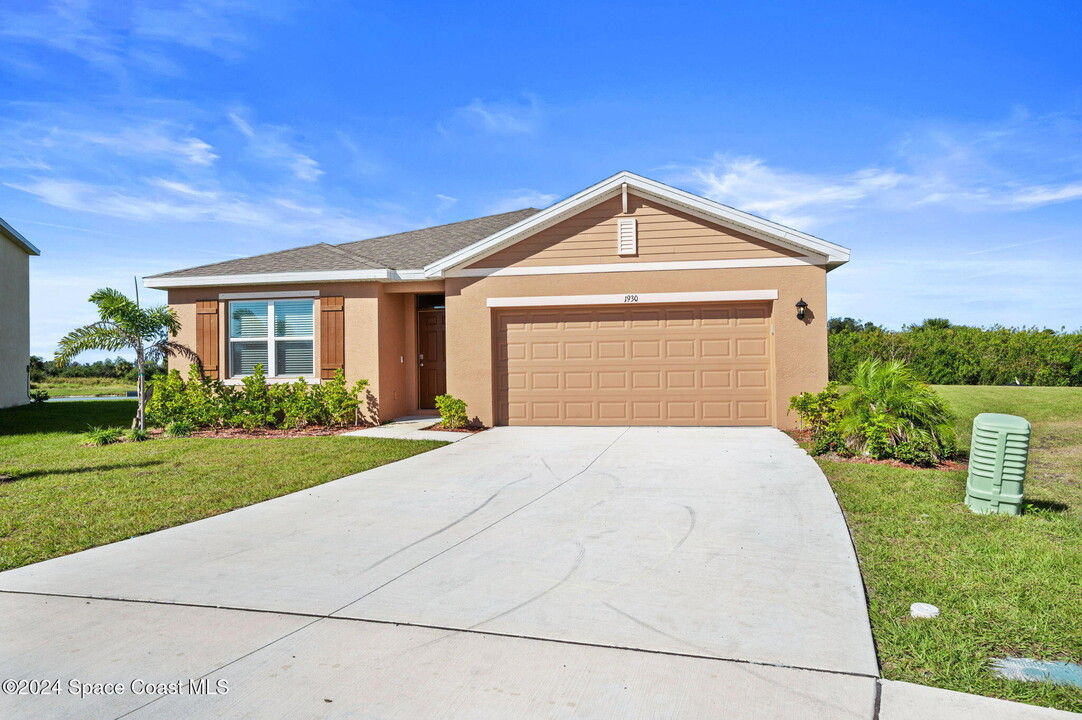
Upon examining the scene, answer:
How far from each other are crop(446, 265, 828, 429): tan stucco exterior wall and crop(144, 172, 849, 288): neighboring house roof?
0.47m

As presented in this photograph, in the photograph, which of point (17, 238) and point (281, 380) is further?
point (17, 238)

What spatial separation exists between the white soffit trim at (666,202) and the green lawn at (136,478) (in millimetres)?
3912

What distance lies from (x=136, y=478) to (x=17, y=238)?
15.2 metres

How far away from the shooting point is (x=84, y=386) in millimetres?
29953

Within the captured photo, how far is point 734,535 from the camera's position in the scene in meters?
5.25

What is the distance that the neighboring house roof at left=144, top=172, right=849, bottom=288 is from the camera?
11.4m

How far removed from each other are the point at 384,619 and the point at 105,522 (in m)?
3.83

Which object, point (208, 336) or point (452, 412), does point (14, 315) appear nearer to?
point (208, 336)

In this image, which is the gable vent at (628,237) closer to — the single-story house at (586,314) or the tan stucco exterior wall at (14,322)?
the single-story house at (586,314)

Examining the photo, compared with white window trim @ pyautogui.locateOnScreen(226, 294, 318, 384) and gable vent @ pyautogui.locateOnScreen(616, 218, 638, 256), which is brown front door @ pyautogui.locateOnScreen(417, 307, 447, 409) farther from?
gable vent @ pyautogui.locateOnScreen(616, 218, 638, 256)

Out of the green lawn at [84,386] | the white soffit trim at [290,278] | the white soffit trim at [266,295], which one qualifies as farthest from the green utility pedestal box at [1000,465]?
the green lawn at [84,386]

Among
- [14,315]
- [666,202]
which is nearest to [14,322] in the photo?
[14,315]

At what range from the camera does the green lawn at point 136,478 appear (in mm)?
5676

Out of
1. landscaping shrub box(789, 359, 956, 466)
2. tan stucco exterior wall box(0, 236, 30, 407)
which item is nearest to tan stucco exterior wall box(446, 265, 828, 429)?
landscaping shrub box(789, 359, 956, 466)
